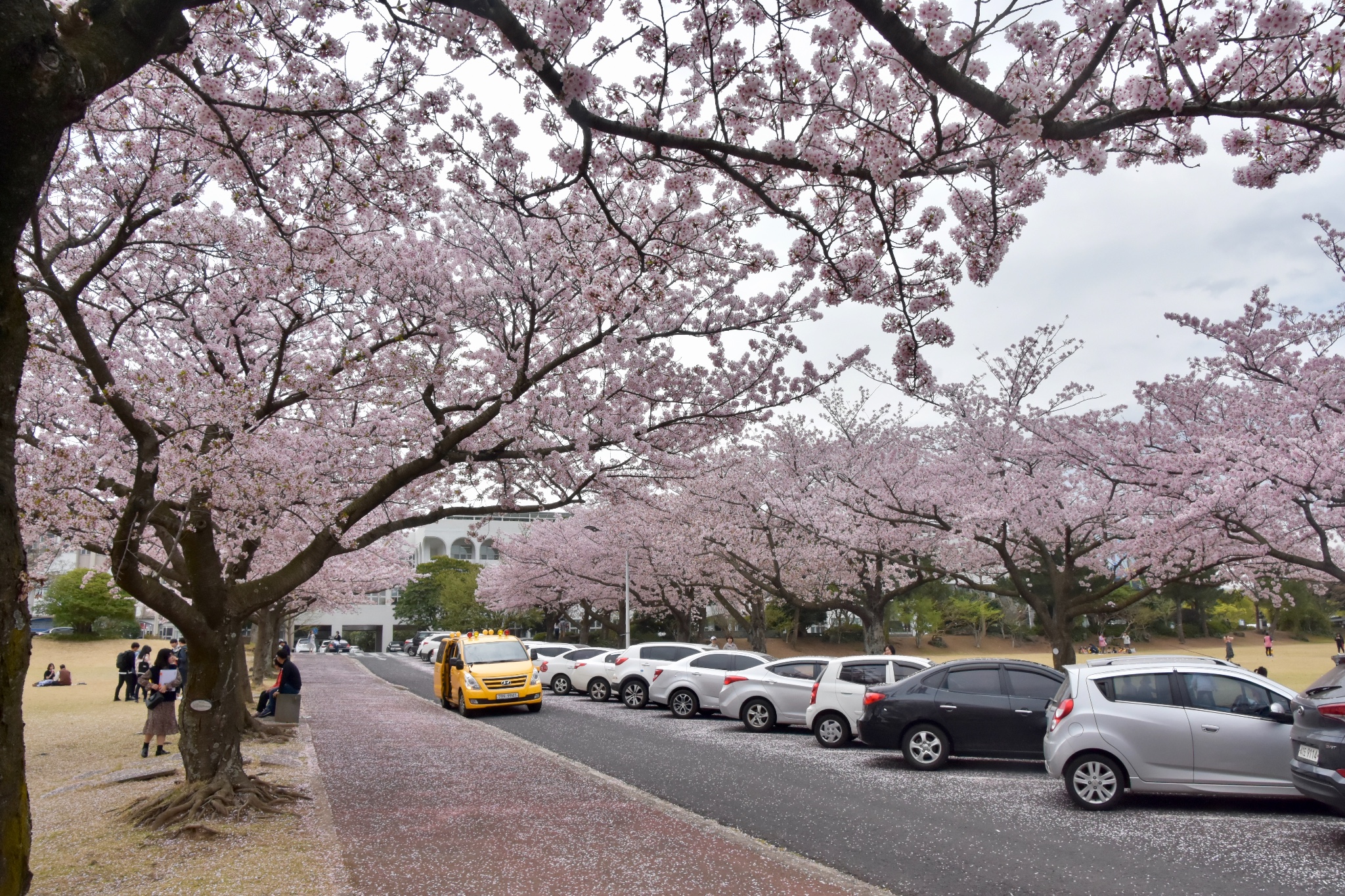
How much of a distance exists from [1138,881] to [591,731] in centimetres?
1138

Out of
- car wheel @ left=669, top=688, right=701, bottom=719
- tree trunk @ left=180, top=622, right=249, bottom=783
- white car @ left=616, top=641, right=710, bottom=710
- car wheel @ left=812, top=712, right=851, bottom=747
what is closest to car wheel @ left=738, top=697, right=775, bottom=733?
car wheel @ left=812, top=712, right=851, bottom=747

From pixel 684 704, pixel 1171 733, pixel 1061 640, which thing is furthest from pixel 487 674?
pixel 1171 733

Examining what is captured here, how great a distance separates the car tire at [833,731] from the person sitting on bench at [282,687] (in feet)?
31.9

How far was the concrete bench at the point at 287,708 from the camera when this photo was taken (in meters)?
16.3

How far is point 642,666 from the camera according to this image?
22484 millimetres

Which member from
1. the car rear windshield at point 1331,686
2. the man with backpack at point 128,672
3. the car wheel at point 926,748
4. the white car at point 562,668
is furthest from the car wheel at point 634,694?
the car rear windshield at point 1331,686

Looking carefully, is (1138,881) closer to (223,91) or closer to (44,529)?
(223,91)

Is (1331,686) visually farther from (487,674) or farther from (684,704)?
(487,674)

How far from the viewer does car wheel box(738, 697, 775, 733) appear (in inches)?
639

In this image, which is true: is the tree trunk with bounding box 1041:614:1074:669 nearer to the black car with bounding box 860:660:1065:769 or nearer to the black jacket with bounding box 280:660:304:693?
the black car with bounding box 860:660:1065:769

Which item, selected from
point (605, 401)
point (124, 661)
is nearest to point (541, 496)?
point (605, 401)

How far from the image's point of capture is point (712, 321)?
40.4ft

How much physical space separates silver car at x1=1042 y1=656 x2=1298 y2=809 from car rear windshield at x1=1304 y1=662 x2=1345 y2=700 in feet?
3.47

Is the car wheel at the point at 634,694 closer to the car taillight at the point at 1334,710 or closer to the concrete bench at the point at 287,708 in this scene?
the concrete bench at the point at 287,708
